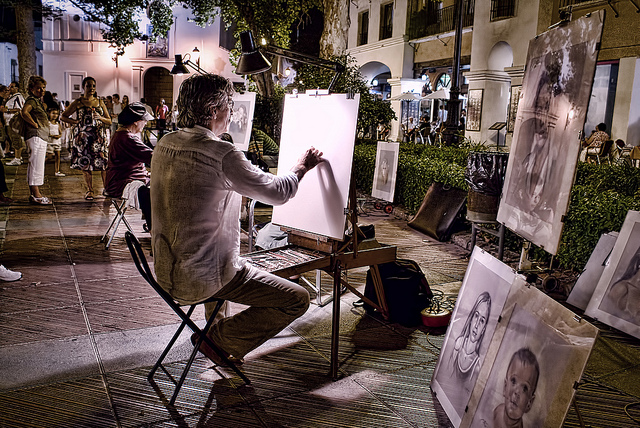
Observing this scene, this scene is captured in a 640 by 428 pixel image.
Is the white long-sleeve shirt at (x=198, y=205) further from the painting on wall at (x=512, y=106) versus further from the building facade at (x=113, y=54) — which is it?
the building facade at (x=113, y=54)

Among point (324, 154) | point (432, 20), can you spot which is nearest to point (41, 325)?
point (324, 154)

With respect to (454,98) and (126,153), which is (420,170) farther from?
(126,153)

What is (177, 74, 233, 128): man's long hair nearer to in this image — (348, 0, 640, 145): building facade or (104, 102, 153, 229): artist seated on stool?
(348, 0, 640, 145): building facade

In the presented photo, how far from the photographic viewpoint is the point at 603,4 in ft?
46.2

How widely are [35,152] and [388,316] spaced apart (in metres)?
6.41

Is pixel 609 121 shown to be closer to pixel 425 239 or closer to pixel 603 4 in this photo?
pixel 603 4

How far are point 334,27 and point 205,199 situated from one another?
1230 centimetres

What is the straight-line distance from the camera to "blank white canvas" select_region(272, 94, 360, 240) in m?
3.34

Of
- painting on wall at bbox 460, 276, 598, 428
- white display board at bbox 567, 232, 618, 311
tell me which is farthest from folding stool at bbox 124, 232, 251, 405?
white display board at bbox 567, 232, 618, 311

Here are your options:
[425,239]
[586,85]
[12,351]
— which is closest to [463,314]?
[586,85]

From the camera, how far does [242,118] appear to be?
717 cm

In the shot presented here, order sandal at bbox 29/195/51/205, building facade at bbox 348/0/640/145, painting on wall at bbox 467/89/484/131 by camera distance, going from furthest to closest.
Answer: painting on wall at bbox 467/89/484/131 < building facade at bbox 348/0/640/145 < sandal at bbox 29/195/51/205

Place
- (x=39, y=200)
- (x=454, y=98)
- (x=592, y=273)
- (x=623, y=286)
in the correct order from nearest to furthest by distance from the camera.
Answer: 1. (x=623, y=286)
2. (x=592, y=273)
3. (x=39, y=200)
4. (x=454, y=98)

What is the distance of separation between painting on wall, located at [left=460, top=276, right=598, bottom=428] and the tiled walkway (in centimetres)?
64
